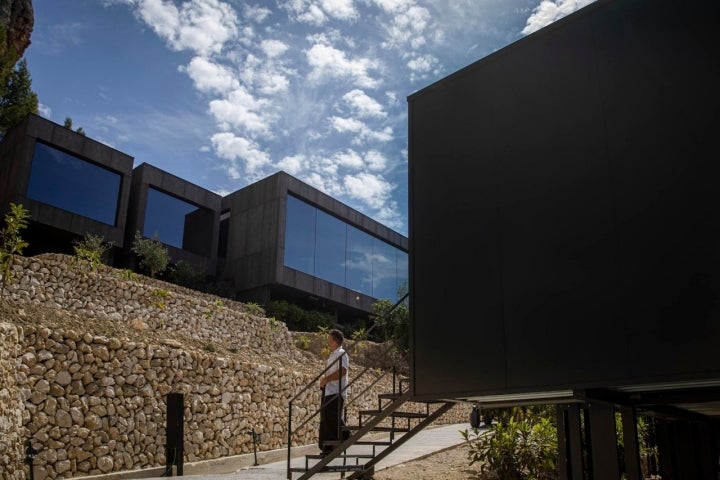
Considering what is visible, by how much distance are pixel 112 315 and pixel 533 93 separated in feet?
40.5

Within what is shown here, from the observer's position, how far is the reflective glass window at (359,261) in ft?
100.0

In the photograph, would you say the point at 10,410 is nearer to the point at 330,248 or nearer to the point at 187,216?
the point at 187,216

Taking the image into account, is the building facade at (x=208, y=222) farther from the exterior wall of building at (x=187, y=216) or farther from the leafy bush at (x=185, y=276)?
the leafy bush at (x=185, y=276)

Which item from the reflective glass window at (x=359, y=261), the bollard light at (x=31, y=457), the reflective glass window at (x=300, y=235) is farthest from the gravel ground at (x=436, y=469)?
the reflective glass window at (x=359, y=261)

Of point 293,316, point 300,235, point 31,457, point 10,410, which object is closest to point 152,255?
point 293,316

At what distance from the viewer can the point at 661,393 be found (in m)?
5.89

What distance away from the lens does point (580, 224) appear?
555 centimetres

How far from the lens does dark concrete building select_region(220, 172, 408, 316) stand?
26.4 m

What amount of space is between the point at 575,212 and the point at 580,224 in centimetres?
12

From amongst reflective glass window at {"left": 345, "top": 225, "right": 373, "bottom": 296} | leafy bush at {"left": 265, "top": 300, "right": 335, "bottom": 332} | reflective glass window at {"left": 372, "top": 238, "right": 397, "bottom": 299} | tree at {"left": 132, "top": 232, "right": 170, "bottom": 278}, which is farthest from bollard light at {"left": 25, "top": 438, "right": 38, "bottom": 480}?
reflective glass window at {"left": 372, "top": 238, "right": 397, "bottom": 299}

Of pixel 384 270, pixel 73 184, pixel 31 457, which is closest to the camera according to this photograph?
pixel 31 457

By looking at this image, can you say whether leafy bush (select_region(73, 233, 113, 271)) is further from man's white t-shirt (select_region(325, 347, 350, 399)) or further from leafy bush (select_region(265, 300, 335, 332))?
man's white t-shirt (select_region(325, 347, 350, 399))

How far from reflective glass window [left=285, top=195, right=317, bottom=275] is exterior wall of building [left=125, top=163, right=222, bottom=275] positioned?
357cm

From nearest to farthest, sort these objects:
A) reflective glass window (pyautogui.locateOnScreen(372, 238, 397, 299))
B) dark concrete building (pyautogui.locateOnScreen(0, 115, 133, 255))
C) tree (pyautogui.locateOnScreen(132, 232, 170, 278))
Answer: dark concrete building (pyautogui.locateOnScreen(0, 115, 133, 255)), tree (pyautogui.locateOnScreen(132, 232, 170, 278)), reflective glass window (pyautogui.locateOnScreen(372, 238, 397, 299))
